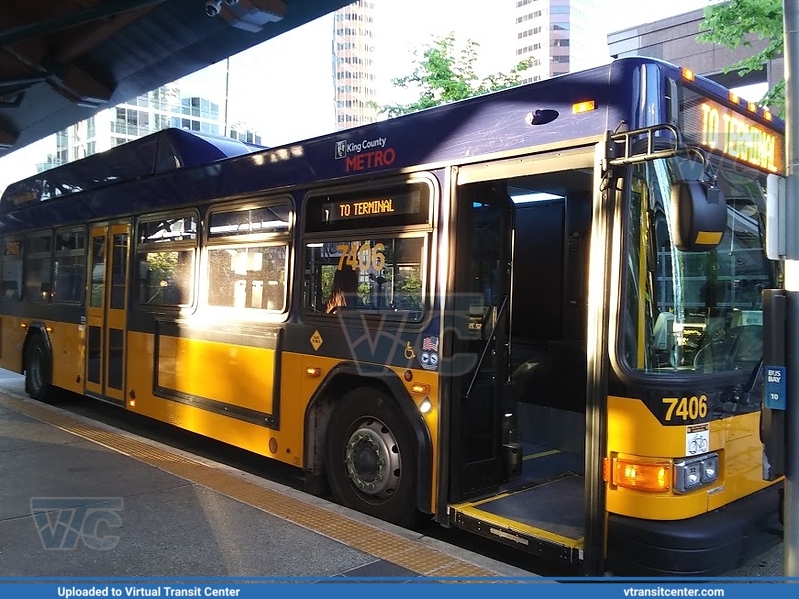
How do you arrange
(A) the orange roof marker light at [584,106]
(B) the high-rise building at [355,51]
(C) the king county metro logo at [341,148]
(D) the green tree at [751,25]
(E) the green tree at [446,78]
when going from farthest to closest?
(B) the high-rise building at [355,51], (E) the green tree at [446,78], (D) the green tree at [751,25], (C) the king county metro logo at [341,148], (A) the orange roof marker light at [584,106]

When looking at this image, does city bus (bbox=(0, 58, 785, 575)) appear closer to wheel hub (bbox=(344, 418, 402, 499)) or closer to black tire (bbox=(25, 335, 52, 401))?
wheel hub (bbox=(344, 418, 402, 499))

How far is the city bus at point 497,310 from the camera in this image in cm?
369

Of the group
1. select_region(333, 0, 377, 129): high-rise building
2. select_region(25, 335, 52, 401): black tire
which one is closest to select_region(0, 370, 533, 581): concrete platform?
select_region(25, 335, 52, 401): black tire

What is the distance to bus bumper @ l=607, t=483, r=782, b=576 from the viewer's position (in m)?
3.50

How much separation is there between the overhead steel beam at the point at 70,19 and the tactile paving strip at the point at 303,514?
4.22 m

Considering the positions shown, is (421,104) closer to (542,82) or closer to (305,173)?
(305,173)

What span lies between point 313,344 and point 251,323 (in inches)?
36.1

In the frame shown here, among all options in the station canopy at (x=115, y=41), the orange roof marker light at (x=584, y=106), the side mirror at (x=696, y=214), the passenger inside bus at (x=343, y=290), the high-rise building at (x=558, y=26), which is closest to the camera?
the side mirror at (x=696, y=214)

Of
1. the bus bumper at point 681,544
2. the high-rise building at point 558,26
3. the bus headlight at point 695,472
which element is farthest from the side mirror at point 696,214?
the high-rise building at point 558,26

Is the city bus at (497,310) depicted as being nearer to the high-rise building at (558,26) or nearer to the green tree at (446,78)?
the green tree at (446,78)

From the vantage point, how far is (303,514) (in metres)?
4.75

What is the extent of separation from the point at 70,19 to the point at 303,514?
5.69 m

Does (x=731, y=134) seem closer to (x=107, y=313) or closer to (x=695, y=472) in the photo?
(x=695, y=472)

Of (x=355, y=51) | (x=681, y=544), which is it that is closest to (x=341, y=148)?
(x=681, y=544)
